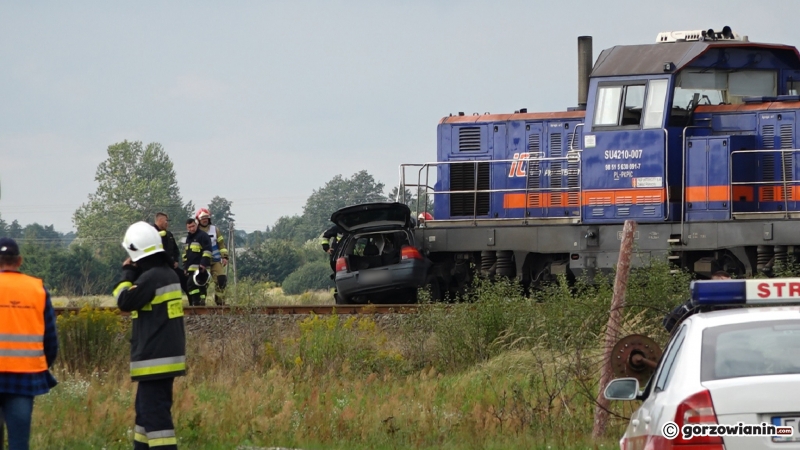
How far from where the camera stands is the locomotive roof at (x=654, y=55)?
56.3 feet

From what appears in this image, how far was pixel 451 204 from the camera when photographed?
2073 cm

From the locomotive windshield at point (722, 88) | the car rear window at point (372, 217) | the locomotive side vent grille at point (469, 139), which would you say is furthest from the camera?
the locomotive side vent grille at point (469, 139)

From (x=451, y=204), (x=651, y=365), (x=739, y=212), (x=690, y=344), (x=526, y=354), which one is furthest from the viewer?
(x=451, y=204)

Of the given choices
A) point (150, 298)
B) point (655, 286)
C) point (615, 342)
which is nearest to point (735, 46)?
point (655, 286)

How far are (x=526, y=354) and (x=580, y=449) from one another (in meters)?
4.35

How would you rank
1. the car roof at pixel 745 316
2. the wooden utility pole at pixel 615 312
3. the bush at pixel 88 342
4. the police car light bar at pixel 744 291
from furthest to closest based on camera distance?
the bush at pixel 88 342, the wooden utility pole at pixel 615 312, the police car light bar at pixel 744 291, the car roof at pixel 745 316

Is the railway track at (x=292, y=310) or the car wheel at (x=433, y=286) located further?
the car wheel at (x=433, y=286)

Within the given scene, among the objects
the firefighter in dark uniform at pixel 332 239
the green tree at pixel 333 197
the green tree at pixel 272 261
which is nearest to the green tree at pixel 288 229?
the green tree at pixel 333 197

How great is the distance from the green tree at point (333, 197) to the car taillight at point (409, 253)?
9312 cm

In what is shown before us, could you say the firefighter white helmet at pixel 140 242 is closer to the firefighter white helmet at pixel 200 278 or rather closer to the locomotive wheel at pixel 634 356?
the locomotive wheel at pixel 634 356

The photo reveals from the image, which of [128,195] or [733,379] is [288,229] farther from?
[733,379]

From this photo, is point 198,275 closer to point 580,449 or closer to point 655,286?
point 655,286

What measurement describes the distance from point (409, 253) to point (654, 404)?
44.5 feet

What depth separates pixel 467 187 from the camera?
20547mm
